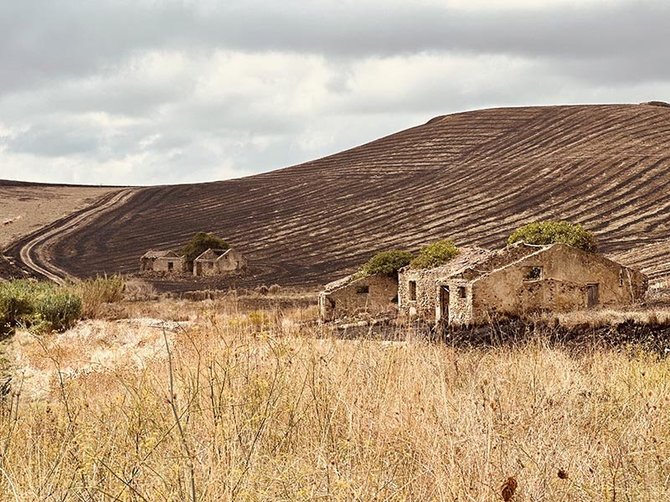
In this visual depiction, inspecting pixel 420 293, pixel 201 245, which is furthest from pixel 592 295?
pixel 201 245

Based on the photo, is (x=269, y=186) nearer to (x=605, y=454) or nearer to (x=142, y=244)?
(x=142, y=244)

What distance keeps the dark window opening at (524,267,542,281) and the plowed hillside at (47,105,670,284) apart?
676 inches

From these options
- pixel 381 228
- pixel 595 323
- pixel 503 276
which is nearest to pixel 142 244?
pixel 381 228

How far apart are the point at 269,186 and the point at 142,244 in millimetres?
20132

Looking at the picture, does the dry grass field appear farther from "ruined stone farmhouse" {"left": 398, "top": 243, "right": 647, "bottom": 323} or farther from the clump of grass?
the clump of grass

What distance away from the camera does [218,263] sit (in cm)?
6219

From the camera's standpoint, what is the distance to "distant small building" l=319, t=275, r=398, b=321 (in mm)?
36969

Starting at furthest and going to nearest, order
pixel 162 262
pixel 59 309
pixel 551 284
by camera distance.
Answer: pixel 162 262
pixel 551 284
pixel 59 309

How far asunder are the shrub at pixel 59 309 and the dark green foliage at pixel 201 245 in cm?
3689

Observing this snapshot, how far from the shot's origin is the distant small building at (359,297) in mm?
36969

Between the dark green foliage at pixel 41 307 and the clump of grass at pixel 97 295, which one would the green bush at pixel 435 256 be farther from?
the dark green foliage at pixel 41 307

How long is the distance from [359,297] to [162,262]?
95.6ft

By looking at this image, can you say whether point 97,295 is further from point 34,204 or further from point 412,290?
point 34,204

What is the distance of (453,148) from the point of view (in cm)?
9125
